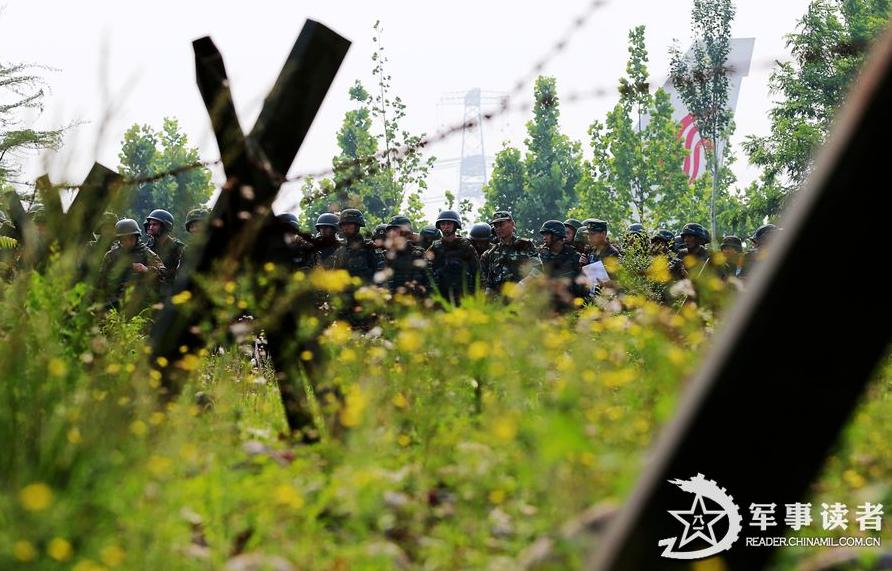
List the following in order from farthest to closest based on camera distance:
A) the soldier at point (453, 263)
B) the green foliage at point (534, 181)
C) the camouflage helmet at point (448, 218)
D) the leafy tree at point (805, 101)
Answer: the green foliage at point (534, 181) < the leafy tree at point (805, 101) < the camouflage helmet at point (448, 218) < the soldier at point (453, 263)

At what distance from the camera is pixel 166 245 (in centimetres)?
1390

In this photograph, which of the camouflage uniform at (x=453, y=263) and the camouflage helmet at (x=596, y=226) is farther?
the camouflage helmet at (x=596, y=226)

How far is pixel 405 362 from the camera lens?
3.77 m

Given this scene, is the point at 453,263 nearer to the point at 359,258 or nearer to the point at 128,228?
the point at 359,258

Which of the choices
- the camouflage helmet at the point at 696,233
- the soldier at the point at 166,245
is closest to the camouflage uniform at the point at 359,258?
the soldier at the point at 166,245

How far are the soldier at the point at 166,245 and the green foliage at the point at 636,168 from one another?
34.4 meters

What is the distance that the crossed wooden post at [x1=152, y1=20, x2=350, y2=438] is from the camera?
12.5 feet

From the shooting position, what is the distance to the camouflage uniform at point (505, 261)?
13461mm

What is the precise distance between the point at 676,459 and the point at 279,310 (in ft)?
8.02

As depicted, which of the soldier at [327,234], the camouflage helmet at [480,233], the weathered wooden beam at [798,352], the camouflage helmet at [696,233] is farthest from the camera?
the camouflage helmet at [696,233]

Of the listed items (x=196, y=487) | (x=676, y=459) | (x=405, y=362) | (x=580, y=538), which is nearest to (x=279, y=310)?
(x=405, y=362)

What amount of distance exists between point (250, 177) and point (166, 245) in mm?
10429

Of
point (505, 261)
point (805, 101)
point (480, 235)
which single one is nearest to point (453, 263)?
point (505, 261)

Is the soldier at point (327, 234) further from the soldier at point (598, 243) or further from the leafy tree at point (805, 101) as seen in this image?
the leafy tree at point (805, 101)
